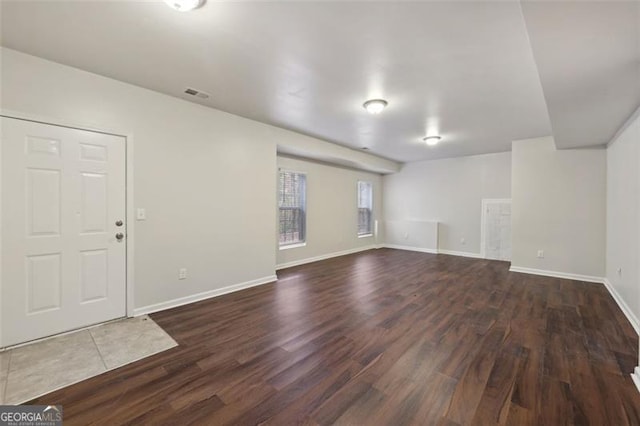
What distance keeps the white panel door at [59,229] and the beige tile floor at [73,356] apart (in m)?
0.20

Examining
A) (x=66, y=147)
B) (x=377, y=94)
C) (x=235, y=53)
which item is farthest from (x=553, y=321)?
(x=66, y=147)

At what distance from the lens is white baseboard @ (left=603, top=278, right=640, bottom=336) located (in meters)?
2.71

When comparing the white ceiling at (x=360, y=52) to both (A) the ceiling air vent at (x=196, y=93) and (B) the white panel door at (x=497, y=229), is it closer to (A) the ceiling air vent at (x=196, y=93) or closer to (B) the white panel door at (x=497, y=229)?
(A) the ceiling air vent at (x=196, y=93)

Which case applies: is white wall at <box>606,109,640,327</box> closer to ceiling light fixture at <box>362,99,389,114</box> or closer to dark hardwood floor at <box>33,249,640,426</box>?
dark hardwood floor at <box>33,249,640,426</box>

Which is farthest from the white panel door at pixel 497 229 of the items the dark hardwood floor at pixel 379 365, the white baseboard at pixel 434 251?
the dark hardwood floor at pixel 379 365

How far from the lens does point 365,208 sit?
793 centimetres

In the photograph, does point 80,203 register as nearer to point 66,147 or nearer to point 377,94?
point 66,147

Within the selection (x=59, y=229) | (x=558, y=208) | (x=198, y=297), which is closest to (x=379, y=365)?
(x=198, y=297)

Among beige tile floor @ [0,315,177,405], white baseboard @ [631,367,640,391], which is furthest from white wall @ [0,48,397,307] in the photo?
white baseboard @ [631,367,640,391]

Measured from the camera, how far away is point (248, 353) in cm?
226

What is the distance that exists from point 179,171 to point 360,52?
2490 mm

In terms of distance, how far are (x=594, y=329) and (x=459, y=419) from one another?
7.53 feet

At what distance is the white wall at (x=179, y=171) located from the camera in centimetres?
252
